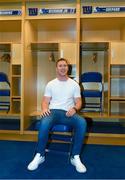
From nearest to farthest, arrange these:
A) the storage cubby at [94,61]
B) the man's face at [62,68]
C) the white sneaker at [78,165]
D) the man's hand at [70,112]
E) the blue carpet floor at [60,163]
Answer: the blue carpet floor at [60,163] → the white sneaker at [78,165] → the man's hand at [70,112] → the man's face at [62,68] → the storage cubby at [94,61]

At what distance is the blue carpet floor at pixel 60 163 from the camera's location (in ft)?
7.68

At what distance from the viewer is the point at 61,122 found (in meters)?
2.73

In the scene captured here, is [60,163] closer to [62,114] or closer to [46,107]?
[62,114]

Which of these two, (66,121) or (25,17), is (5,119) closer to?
(25,17)

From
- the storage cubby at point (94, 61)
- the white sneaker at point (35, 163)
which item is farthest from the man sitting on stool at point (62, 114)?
the storage cubby at point (94, 61)

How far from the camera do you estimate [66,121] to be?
2713 millimetres

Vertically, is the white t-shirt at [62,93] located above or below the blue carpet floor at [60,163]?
above

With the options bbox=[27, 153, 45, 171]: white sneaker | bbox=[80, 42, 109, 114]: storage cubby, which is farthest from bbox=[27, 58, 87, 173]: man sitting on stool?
bbox=[80, 42, 109, 114]: storage cubby

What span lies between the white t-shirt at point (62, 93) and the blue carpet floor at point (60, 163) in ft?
2.08

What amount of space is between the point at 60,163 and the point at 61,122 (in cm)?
45

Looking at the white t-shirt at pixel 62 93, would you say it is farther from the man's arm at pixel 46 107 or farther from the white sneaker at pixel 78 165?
the white sneaker at pixel 78 165

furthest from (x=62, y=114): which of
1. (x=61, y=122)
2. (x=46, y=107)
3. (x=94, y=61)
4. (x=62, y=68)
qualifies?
(x=94, y=61)

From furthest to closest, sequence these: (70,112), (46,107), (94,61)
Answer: (94,61) → (46,107) → (70,112)

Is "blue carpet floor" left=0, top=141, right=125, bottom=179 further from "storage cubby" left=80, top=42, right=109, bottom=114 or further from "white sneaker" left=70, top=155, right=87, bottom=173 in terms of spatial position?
"storage cubby" left=80, top=42, right=109, bottom=114
